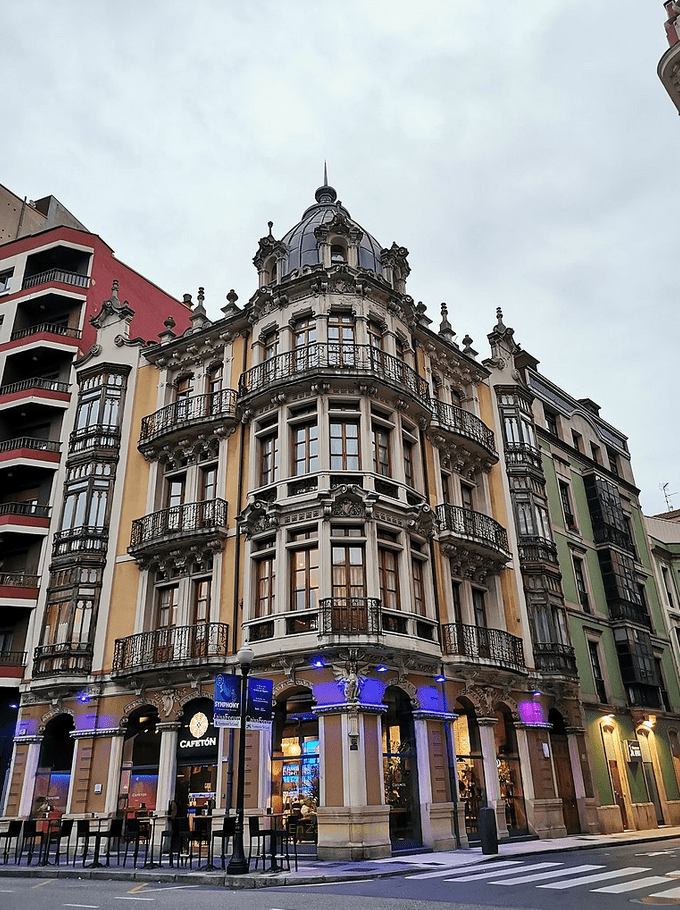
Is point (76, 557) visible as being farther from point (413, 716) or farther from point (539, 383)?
point (539, 383)

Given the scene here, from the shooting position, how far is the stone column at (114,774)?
24.6 metres

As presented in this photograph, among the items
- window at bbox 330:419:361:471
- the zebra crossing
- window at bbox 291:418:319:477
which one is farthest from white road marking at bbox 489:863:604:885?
window at bbox 291:418:319:477

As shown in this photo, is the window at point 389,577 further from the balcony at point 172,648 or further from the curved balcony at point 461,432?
the curved balcony at point 461,432

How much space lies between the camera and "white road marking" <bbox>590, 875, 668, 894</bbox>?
463 inches

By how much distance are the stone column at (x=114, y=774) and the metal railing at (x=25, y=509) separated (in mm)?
10505

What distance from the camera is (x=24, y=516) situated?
31.0 meters

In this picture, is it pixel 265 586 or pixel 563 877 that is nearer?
pixel 563 877

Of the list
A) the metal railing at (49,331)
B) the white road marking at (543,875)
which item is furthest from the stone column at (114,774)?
the metal railing at (49,331)

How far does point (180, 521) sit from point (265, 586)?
15.6 feet

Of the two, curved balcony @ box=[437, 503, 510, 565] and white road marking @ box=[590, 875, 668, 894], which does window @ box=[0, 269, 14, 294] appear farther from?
white road marking @ box=[590, 875, 668, 894]

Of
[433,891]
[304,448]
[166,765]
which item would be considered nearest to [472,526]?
[304,448]

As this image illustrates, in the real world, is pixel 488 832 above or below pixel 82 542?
below

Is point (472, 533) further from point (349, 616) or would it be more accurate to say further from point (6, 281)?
point (6, 281)

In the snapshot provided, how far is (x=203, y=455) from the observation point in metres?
28.6
